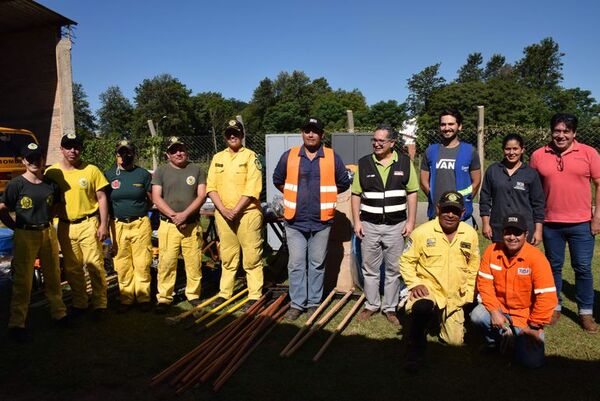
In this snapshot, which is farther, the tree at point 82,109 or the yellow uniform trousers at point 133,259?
the tree at point 82,109

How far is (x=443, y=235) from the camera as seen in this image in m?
3.55

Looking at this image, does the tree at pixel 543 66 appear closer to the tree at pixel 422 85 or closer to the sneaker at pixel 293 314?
the tree at pixel 422 85

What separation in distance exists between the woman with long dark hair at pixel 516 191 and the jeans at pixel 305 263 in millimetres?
1644

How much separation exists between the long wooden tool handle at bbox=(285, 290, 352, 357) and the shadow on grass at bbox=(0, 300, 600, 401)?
64 mm

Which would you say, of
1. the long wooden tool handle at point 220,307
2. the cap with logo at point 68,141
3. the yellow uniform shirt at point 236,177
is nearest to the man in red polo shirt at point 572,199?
the yellow uniform shirt at point 236,177

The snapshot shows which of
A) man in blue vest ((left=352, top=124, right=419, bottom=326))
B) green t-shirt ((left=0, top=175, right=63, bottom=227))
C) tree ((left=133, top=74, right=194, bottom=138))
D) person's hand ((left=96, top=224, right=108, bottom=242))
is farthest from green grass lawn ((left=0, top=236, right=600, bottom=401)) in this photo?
tree ((left=133, top=74, right=194, bottom=138))

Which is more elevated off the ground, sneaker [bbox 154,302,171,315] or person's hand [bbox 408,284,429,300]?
person's hand [bbox 408,284,429,300]

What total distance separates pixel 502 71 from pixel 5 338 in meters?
83.2

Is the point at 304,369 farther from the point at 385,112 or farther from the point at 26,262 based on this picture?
the point at 385,112

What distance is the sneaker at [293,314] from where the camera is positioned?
4309 millimetres

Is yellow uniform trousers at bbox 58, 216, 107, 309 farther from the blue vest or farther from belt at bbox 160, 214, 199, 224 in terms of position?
the blue vest

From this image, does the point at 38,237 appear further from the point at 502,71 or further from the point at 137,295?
the point at 502,71

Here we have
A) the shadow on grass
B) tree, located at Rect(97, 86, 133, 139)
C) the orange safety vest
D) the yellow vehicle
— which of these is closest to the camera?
the shadow on grass

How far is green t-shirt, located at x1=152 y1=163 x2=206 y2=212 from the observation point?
14.8ft
